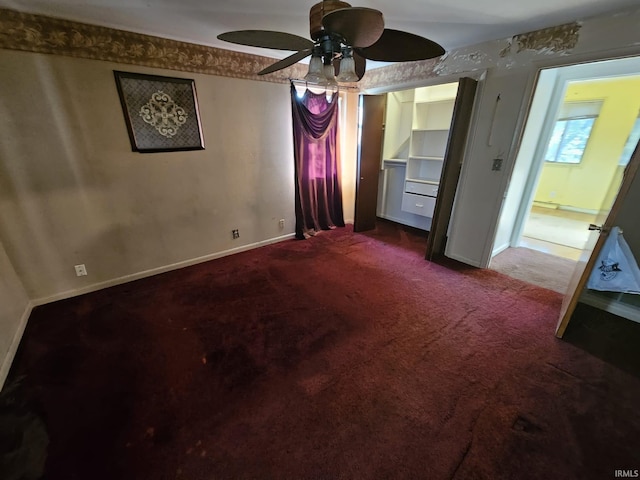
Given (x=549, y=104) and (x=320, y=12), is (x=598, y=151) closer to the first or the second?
(x=549, y=104)

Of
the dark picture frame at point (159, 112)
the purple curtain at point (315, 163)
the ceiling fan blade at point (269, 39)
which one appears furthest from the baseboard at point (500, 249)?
the dark picture frame at point (159, 112)

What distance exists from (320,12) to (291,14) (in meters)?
1.02

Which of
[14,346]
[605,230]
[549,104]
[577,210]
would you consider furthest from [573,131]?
[14,346]

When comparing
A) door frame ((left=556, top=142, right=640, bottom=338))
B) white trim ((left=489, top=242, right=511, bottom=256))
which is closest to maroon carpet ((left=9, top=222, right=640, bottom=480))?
door frame ((left=556, top=142, right=640, bottom=338))

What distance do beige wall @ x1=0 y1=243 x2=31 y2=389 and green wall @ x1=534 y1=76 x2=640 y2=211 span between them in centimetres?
754

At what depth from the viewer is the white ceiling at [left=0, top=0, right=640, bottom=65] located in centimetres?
183

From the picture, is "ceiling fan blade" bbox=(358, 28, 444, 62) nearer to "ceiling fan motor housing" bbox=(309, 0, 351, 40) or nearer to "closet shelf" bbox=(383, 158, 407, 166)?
"ceiling fan motor housing" bbox=(309, 0, 351, 40)

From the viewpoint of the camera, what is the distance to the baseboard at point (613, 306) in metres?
2.25

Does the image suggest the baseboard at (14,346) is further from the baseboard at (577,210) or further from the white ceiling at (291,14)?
the baseboard at (577,210)

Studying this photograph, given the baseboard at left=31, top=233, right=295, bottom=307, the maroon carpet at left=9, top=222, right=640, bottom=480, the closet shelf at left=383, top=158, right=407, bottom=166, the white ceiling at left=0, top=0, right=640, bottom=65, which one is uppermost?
the white ceiling at left=0, top=0, right=640, bottom=65

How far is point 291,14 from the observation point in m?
2.02

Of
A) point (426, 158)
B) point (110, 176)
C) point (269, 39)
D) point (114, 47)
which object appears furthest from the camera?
point (426, 158)

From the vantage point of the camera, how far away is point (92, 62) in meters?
2.22

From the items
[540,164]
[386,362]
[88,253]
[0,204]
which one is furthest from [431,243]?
[0,204]
